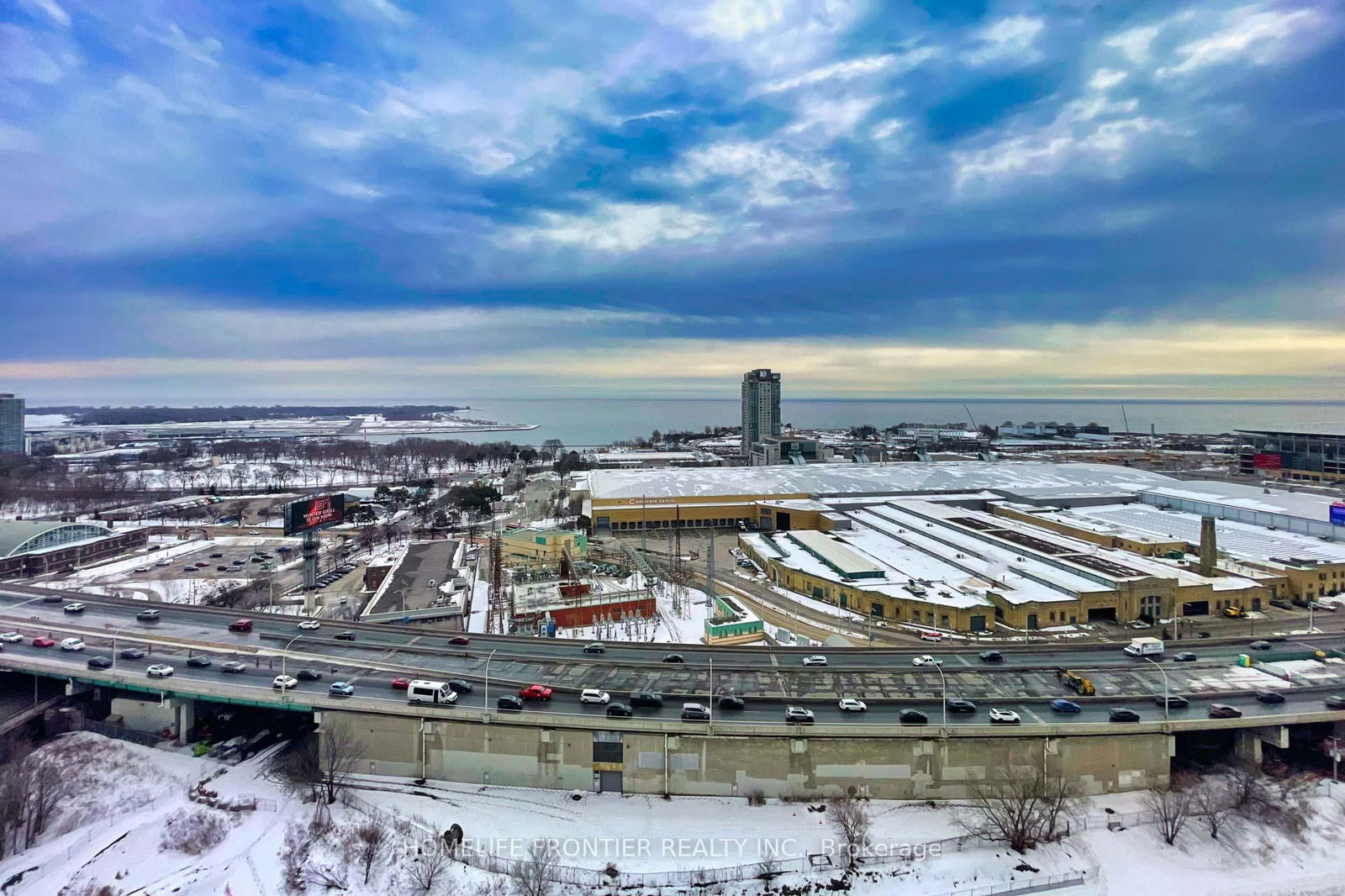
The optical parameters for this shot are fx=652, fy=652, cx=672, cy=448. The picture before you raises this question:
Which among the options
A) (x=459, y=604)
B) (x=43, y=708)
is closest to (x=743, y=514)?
(x=459, y=604)

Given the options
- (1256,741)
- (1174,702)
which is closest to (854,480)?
(1174,702)

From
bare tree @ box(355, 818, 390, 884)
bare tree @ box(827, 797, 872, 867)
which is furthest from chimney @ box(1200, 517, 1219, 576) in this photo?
bare tree @ box(355, 818, 390, 884)

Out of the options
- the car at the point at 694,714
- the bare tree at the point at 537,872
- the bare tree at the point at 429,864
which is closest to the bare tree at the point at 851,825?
the car at the point at 694,714

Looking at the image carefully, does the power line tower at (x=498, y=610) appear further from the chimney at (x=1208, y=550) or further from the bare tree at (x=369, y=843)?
the chimney at (x=1208, y=550)

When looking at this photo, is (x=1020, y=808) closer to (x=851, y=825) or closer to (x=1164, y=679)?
(x=851, y=825)

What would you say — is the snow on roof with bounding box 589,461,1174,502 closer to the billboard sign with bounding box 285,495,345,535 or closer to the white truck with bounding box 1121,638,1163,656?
the billboard sign with bounding box 285,495,345,535

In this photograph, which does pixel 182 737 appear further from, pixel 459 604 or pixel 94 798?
pixel 459 604
